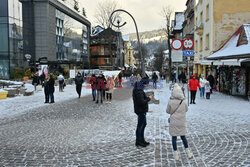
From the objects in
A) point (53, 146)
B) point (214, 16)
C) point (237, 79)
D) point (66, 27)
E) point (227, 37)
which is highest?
point (66, 27)

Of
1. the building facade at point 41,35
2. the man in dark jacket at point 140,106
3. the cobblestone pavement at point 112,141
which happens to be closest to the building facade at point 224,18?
the cobblestone pavement at point 112,141

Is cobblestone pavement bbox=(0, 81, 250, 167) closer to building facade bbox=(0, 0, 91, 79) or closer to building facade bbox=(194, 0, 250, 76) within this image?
building facade bbox=(194, 0, 250, 76)

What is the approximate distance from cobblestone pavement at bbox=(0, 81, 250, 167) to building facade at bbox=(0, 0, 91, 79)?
2624cm

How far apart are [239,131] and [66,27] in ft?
196

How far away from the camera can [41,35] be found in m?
52.9

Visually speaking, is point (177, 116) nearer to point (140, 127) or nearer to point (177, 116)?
point (177, 116)

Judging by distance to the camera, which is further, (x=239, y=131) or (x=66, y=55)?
(x=66, y=55)

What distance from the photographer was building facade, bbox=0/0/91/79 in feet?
125

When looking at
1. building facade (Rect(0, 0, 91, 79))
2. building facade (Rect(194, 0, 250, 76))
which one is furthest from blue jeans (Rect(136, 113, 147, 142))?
building facade (Rect(0, 0, 91, 79))

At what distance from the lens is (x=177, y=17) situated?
6775cm

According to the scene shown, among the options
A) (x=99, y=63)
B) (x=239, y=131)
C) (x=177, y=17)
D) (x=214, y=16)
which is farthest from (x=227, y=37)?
(x=99, y=63)

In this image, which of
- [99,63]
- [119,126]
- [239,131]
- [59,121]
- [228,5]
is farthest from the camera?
[99,63]

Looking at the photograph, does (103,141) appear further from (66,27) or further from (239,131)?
(66,27)

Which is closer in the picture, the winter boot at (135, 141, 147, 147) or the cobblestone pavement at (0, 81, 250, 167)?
the cobblestone pavement at (0, 81, 250, 167)
